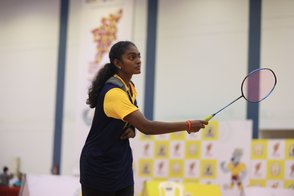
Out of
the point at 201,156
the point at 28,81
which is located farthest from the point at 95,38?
the point at 201,156

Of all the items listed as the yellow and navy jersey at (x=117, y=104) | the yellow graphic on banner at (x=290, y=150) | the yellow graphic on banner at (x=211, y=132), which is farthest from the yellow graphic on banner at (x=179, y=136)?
the yellow and navy jersey at (x=117, y=104)

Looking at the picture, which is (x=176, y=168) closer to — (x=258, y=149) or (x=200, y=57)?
(x=258, y=149)

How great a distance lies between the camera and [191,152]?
19.2 ft

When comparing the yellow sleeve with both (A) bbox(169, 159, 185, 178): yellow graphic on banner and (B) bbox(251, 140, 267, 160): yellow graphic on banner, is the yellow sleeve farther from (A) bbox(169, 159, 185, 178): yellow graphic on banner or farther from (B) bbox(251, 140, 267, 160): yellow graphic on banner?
(A) bbox(169, 159, 185, 178): yellow graphic on banner

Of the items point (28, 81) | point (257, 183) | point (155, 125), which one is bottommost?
point (257, 183)

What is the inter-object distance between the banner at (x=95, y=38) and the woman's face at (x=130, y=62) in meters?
3.96

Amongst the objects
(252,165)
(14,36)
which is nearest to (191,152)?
(252,165)

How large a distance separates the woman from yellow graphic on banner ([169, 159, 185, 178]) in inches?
131

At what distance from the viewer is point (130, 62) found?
270 centimetres

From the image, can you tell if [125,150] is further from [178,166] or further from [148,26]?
[148,26]

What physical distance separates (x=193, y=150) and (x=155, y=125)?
337cm

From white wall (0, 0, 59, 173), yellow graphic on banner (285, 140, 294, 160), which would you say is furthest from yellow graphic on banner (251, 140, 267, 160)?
white wall (0, 0, 59, 173)

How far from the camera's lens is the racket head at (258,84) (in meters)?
3.25

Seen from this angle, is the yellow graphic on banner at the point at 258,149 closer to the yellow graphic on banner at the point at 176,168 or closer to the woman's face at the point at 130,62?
the yellow graphic on banner at the point at 176,168
